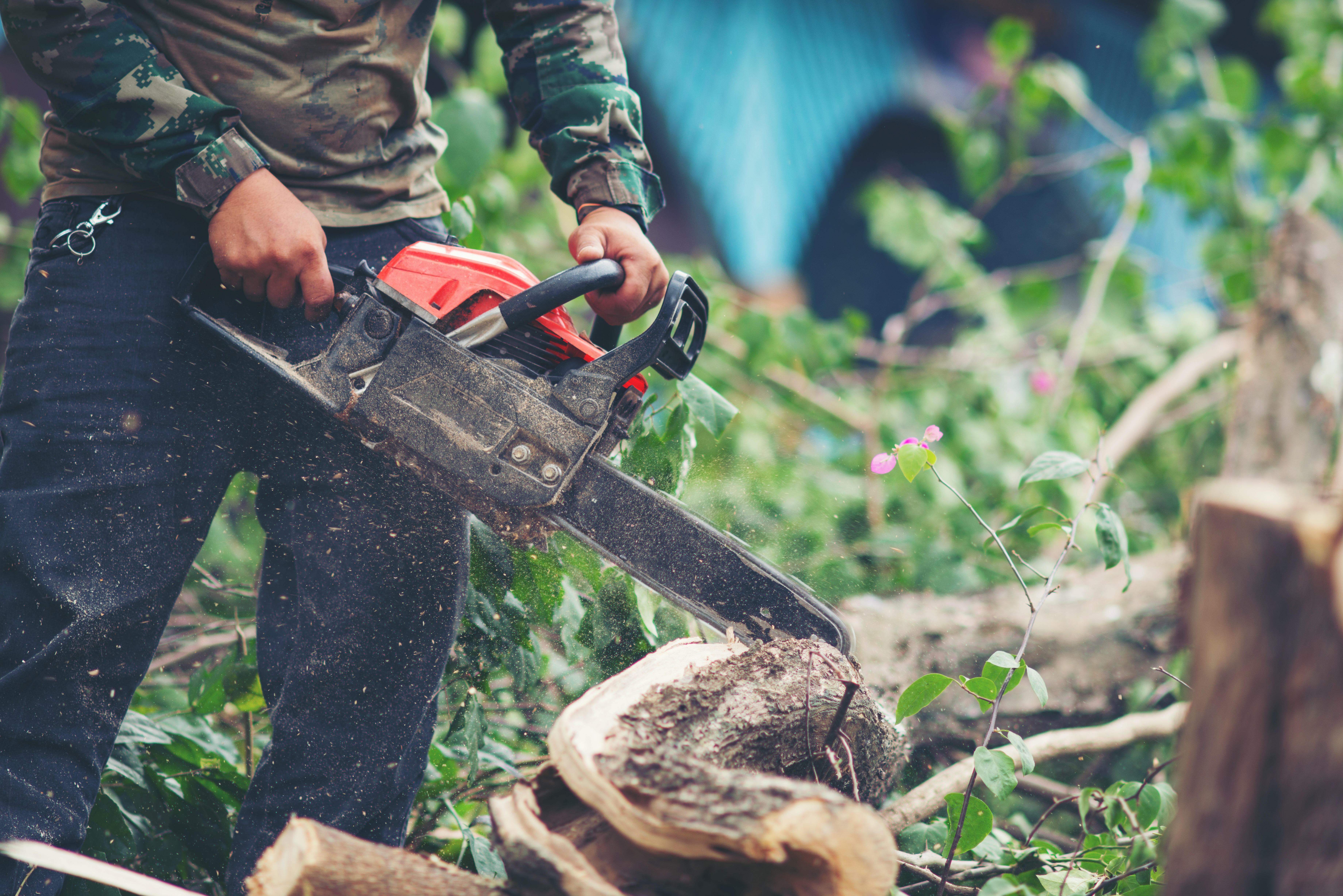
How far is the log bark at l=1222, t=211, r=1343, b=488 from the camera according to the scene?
2.97 meters

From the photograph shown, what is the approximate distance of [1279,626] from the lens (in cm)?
58

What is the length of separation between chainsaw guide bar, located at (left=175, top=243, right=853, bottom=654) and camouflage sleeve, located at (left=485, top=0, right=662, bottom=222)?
256mm

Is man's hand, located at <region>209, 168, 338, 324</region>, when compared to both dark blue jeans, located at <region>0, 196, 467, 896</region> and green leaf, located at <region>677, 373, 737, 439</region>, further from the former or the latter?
green leaf, located at <region>677, 373, 737, 439</region>

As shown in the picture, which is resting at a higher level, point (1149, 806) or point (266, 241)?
point (266, 241)

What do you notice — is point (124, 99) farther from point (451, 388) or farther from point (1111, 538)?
point (1111, 538)

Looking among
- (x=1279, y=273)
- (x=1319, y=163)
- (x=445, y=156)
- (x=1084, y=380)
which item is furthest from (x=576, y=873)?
(x=1319, y=163)

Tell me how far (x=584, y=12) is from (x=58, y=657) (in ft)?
4.17

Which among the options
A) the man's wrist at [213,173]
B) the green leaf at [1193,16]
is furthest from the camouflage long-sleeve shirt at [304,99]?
the green leaf at [1193,16]

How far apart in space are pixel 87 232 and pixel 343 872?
36.0 inches

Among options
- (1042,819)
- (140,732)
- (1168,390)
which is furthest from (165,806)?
(1168,390)

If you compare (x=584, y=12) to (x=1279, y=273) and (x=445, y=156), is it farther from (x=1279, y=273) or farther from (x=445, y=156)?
(x=1279, y=273)

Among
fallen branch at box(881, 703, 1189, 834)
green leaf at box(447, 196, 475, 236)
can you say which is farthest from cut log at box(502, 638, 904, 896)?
green leaf at box(447, 196, 475, 236)

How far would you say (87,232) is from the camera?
1.17 meters

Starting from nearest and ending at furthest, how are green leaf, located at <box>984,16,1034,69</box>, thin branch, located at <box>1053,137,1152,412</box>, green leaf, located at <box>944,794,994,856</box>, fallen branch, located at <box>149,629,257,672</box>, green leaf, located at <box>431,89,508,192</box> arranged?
green leaf, located at <box>944,794,994,856</box>, fallen branch, located at <box>149,629,257,672</box>, green leaf, located at <box>431,89,508,192</box>, thin branch, located at <box>1053,137,1152,412</box>, green leaf, located at <box>984,16,1034,69</box>
